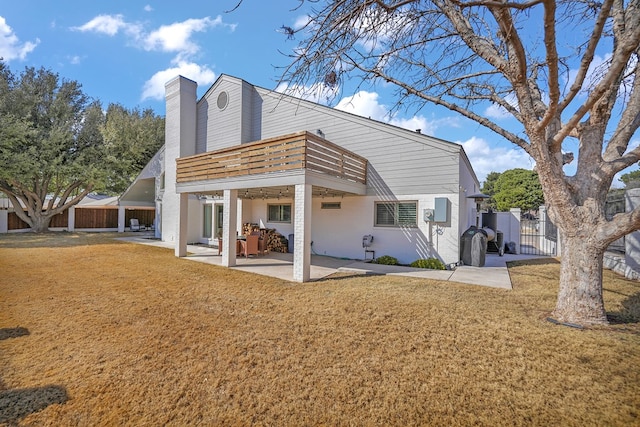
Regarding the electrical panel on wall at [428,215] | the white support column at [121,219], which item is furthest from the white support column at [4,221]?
the electrical panel on wall at [428,215]

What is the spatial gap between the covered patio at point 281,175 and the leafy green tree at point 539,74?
268 centimetres

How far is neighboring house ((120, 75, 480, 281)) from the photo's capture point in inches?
294

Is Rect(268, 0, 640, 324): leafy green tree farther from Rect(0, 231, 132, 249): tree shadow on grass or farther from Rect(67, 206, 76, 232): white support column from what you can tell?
Rect(67, 206, 76, 232): white support column

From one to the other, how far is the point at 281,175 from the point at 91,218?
21.7m

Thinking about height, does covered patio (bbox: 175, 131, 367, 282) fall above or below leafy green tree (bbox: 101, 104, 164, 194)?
below

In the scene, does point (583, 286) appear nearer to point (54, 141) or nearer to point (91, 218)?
point (54, 141)

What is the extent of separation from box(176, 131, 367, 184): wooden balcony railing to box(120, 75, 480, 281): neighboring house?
0.10ft

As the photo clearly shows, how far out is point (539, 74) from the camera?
17.7ft

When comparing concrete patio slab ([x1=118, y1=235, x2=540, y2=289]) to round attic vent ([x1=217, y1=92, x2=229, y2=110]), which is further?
round attic vent ([x1=217, y1=92, x2=229, y2=110])

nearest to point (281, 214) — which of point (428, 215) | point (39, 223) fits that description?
point (428, 215)

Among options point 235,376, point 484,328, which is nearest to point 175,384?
point 235,376

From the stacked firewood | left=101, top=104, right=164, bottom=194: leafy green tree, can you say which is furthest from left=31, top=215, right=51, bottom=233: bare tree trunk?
the stacked firewood

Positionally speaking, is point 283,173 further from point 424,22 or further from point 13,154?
point 13,154

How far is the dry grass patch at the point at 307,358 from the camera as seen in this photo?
2369mm
